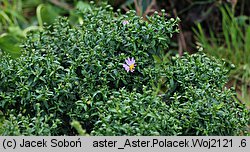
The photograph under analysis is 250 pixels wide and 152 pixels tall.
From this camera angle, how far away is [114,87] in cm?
220

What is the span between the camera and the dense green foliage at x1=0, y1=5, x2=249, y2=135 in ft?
6.41

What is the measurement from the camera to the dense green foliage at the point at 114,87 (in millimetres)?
1953

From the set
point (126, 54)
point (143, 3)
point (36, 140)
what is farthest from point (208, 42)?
point (36, 140)

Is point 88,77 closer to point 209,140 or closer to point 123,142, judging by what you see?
point 123,142

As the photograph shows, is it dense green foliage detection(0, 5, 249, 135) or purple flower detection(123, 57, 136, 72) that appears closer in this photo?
dense green foliage detection(0, 5, 249, 135)

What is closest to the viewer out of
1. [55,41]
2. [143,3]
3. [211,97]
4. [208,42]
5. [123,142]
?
[123,142]

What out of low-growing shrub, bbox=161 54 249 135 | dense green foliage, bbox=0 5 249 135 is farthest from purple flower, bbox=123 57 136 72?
low-growing shrub, bbox=161 54 249 135

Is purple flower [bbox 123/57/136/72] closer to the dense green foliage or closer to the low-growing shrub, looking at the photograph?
the dense green foliage

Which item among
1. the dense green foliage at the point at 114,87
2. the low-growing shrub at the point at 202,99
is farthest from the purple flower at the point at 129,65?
the low-growing shrub at the point at 202,99

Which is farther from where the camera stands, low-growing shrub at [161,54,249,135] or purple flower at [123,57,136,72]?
purple flower at [123,57,136,72]

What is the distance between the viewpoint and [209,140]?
195cm

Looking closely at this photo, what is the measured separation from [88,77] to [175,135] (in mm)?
429

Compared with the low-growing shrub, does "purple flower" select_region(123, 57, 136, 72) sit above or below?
above

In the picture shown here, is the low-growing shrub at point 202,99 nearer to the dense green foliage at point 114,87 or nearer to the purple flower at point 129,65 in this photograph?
the dense green foliage at point 114,87
